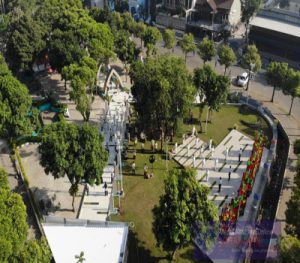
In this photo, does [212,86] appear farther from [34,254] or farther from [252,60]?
[34,254]

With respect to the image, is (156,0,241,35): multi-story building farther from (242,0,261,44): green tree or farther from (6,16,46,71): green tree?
(6,16,46,71): green tree

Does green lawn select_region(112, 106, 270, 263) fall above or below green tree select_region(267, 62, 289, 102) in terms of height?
below

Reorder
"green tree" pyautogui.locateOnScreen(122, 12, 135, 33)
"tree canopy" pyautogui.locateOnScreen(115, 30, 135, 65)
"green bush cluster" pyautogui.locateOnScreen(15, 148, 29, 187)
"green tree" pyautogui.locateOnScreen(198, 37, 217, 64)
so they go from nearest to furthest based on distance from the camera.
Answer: "green bush cluster" pyautogui.locateOnScreen(15, 148, 29, 187) < "green tree" pyautogui.locateOnScreen(198, 37, 217, 64) < "tree canopy" pyautogui.locateOnScreen(115, 30, 135, 65) < "green tree" pyautogui.locateOnScreen(122, 12, 135, 33)

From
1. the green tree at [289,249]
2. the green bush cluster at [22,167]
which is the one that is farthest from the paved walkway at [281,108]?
the green bush cluster at [22,167]

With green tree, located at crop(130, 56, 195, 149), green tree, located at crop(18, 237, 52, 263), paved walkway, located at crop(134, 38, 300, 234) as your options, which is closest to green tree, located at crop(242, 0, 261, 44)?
paved walkway, located at crop(134, 38, 300, 234)

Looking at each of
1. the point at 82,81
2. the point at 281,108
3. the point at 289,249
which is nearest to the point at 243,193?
the point at 289,249

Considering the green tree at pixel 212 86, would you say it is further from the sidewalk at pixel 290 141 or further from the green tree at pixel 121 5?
the green tree at pixel 121 5
